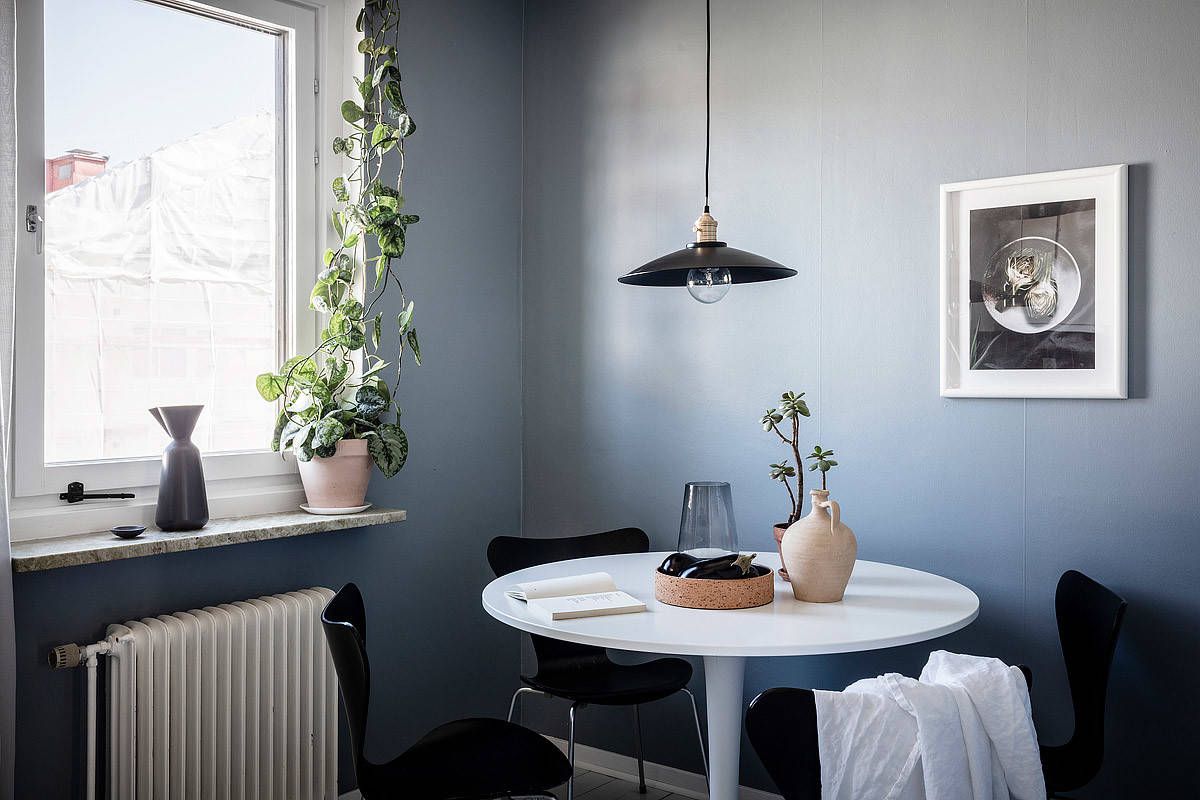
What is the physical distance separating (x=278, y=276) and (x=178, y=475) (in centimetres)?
73

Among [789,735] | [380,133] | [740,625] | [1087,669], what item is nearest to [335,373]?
[380,133]

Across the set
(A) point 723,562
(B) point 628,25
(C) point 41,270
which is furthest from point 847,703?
(B) point 628,25

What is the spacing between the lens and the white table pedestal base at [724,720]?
2.12 m

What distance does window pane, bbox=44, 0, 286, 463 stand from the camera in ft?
7.74

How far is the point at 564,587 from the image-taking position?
216 cm

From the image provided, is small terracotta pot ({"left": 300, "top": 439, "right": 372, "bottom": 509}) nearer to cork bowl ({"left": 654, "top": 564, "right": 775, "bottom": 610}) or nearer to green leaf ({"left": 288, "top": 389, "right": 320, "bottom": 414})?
green leaf ({"left": 288, "top": 389, "right": 320, "bottom": 414})

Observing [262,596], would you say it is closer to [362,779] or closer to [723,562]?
[362,779]

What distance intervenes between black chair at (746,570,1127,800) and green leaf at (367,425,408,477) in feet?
4.98

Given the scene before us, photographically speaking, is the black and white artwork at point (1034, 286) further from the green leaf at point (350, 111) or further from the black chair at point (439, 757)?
the green leaf at point (350, 111)

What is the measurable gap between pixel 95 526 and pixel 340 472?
63cm

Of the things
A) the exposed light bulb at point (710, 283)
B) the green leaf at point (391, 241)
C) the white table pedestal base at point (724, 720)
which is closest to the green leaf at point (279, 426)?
the green leaf at point (391, 241)

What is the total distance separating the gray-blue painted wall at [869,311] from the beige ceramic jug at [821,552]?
24.8 inches

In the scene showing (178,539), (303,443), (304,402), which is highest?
(304,402)

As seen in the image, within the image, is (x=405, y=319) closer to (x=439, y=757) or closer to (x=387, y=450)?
(x=387, y=450)
